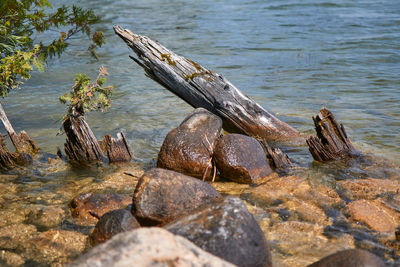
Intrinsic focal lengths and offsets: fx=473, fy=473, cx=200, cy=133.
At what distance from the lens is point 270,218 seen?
4727mm

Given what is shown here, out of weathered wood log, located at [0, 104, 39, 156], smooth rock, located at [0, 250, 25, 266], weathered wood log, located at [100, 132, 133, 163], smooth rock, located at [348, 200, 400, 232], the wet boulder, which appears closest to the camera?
smooth rock, located at [0, 250, 25, 266]

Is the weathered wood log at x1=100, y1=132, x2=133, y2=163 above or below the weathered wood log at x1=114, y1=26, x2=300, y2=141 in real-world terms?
below

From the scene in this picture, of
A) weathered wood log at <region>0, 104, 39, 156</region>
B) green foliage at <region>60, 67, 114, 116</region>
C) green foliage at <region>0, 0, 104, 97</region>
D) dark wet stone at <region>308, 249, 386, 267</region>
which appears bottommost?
weathered wood log at <region>0, 104, 39, 156</region>

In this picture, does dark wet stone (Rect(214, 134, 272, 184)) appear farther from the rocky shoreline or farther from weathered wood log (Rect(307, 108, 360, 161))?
weathered wood log (Rect(307, 108, 360, 161))

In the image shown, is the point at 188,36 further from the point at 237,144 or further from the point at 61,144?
the point at 237,144

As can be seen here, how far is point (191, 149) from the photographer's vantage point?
19.3ft

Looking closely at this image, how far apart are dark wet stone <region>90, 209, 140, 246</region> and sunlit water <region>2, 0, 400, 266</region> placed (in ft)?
7.35

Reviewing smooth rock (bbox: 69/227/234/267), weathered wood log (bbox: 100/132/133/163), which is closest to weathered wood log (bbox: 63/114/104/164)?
weathered wood log (bbox: 100/132/133/163)

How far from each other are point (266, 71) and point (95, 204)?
9009mm

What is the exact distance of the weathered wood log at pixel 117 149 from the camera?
665cm

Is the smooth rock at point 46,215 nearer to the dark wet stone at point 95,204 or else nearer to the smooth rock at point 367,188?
the dark wet stone at point 95,204

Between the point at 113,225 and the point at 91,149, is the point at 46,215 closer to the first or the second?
the point at 113,225

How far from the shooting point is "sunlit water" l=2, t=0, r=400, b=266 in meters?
8.52

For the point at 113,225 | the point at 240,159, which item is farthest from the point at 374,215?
the point at 113,225
